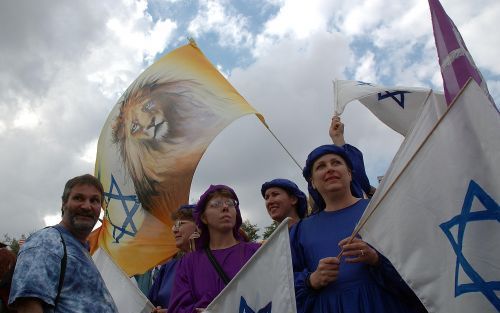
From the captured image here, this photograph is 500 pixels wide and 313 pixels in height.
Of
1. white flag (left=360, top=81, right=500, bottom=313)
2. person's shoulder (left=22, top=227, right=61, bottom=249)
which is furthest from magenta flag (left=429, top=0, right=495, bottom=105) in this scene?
person's shoulder (left=22, top=227, right=61, bottom=249)

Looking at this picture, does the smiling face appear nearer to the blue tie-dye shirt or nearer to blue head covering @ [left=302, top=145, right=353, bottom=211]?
the blue tie-dye shirt

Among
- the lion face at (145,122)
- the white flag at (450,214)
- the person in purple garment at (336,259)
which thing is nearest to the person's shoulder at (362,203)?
the person in purple garment at (336,259)

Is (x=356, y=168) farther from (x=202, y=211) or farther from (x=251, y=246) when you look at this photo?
(x=202, y=211)

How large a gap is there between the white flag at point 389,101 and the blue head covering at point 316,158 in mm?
1771

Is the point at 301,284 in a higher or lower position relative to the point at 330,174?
lower

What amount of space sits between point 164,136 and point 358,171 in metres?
2.31

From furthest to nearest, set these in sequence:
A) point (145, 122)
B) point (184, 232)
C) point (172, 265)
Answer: point (145, 122)
point (184, 232)
point (172, 265)

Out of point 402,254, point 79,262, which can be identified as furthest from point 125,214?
point 402,254

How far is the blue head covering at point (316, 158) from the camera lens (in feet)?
10.1

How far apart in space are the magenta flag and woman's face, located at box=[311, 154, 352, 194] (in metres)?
0.81

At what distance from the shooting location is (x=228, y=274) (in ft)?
10.6

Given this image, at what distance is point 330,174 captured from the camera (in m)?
2.96

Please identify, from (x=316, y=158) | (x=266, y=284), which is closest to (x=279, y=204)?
(x=316, y=158)

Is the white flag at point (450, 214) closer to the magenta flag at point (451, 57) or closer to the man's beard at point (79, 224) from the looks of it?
the magenta flag at point (451, 57)
